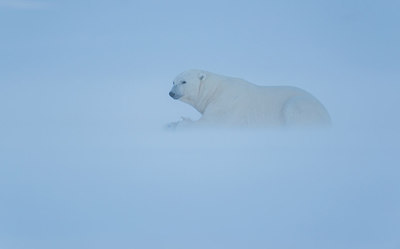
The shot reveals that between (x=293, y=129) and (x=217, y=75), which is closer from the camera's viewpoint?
(x=293, y=129)

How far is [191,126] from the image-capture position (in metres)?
3.58

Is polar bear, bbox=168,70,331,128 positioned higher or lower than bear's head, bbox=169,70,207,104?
lower

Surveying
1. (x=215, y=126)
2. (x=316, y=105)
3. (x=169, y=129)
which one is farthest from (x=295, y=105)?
(x=169, y=129)

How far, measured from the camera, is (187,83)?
3.73 metres

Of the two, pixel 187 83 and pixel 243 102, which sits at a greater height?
pixel 187 83

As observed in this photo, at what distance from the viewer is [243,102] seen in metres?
3.64

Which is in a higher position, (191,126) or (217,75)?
(217,75)

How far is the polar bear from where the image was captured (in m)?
3.53

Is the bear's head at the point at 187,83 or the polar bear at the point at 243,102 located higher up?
the bear's head at the point at 187,83

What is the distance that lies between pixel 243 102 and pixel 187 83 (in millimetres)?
317

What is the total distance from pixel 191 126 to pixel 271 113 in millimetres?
408

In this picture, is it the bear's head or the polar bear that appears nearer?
the polar bear

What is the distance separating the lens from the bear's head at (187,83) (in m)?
3.72

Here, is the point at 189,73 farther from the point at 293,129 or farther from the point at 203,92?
the point at 293,129
